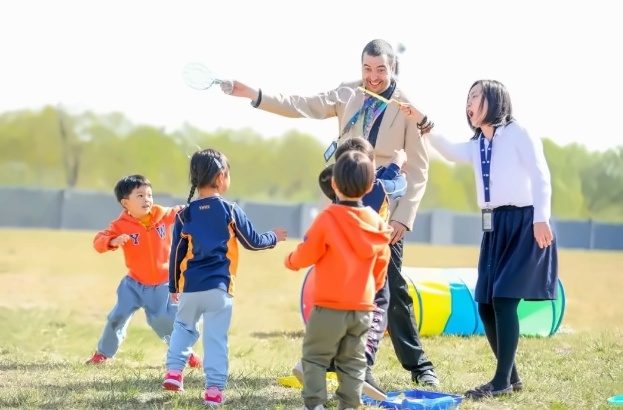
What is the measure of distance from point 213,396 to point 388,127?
1665 mm

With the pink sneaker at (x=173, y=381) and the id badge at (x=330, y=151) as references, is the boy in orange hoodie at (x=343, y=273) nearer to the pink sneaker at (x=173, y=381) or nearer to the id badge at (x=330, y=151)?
the id badge at (x=330, y=151)

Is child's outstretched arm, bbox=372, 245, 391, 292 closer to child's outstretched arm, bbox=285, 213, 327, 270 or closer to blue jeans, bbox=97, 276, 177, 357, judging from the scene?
child's outstretched arm, bbox=285, 213, 327, 270


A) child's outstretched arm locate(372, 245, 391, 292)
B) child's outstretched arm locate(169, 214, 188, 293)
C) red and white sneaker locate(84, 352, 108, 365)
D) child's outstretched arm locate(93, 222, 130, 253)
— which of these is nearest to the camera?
child's outstretched arm locate(372, 245, 391, 292)

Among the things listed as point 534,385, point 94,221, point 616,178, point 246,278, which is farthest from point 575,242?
point 534,385

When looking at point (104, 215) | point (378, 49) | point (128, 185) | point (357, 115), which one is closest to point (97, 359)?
point (128, 185)

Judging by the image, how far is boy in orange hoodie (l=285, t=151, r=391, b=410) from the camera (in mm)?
4184

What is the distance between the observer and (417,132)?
5133 millimetres

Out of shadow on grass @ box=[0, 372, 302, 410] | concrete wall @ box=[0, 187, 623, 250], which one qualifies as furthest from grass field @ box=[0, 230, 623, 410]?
concrete wall @ box=[0, 187, 623, 250]

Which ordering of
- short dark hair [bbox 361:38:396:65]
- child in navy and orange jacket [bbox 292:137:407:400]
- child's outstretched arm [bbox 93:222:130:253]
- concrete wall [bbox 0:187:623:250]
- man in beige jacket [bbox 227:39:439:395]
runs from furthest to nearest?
concrete wall [bbox 0:187:623:250] < child's outstretched arm [bbox 93:222:130:253] < man in beige jacket [bbox 227:39:439:395] < short dark hair [bbox 361:38:396:65] < child in navy and orange jacket [bbox 292:137:407:400]

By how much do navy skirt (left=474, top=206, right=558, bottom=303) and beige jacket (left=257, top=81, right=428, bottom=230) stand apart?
45 cm

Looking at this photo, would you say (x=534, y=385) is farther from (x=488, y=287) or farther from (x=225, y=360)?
(x=225, y=360)

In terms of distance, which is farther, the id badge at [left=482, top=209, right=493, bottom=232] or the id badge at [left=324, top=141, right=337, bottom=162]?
the id badge at [left=482, top=209, right=493, bottom=232]

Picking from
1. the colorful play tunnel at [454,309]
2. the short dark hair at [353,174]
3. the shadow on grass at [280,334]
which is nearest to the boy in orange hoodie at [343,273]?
the short dark hair at [353,174]

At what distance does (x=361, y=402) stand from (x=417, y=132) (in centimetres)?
149
